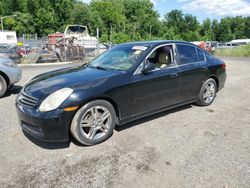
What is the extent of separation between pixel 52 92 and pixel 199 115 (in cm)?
312

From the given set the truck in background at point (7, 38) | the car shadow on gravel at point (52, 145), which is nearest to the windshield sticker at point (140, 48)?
the car shadow on gravel at point (52, 145)

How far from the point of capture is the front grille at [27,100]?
3.29 meters

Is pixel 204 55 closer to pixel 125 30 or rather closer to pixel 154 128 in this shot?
pixel 154 128

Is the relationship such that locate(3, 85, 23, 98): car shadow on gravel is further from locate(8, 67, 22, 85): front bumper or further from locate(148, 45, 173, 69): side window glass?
locate(148, 45, 173, 69): side window glass

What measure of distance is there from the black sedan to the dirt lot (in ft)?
0.93

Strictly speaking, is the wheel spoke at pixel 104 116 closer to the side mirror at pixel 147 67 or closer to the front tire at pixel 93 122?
the front tire at pixel 93 122

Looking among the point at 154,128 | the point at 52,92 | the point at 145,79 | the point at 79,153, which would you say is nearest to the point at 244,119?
the point at 154,128

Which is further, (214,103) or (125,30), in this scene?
(125,30)

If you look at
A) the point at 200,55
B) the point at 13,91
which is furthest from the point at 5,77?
the point at 200,55

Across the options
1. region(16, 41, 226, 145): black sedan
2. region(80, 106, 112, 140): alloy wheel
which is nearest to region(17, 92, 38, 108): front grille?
region(16, 41, 226, 145): black sedan

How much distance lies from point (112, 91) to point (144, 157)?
1105mm

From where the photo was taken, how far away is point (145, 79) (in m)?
4.00

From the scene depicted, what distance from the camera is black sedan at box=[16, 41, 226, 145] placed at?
3.23 meters

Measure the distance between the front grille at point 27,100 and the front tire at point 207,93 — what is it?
3.60 m
